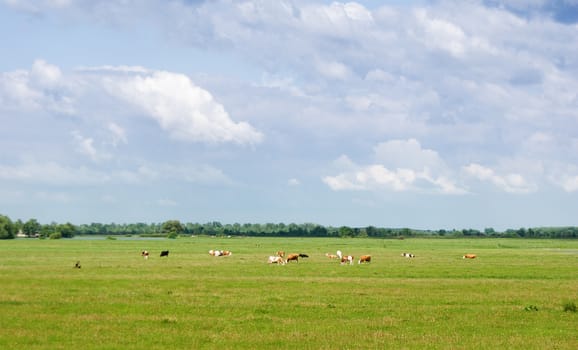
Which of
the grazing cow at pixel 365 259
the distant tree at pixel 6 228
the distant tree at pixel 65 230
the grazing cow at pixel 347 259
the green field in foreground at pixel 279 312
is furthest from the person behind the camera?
the distant tree at pixel 65 230

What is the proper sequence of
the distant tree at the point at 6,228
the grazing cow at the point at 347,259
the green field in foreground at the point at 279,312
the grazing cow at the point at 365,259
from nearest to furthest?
the green field in foreground at the point at 279,312 < the grazing cow at the point at 347,259 < the grazing cow at the point at 365,259 < the distant tree at the point at 6,228

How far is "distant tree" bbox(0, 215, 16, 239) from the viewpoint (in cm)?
16050

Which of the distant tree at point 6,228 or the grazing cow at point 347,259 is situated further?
the distant tree at point 6,228

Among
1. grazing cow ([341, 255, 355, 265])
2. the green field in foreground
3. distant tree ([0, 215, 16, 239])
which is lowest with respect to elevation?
the green field in foreground

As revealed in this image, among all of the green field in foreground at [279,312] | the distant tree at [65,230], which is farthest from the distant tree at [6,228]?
the green field in foreground at [279,312]

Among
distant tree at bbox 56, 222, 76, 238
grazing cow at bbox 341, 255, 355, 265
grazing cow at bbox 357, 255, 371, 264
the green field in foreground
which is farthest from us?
distant tree at bbox 56, 222, 76, 238

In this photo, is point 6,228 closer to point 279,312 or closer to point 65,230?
point 65,230

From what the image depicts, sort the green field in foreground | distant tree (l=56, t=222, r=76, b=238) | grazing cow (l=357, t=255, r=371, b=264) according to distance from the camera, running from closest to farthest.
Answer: the green field in foreground < grazing cow (l=357, t=255, r=371, b=264) < distant tree (l=56, t=222, r=76, b=238)

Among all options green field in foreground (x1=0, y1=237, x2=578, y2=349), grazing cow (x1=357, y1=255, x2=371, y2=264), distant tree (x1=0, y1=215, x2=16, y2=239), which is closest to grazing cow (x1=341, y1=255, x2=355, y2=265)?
grazing cow (x1=357, y1=255, x2=371, y2=264)

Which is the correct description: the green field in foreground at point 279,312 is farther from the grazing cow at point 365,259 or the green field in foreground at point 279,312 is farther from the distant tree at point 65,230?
the distant tree at point 65,230

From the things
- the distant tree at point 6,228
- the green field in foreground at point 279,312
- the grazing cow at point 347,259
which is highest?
the distant tree at point 6,228

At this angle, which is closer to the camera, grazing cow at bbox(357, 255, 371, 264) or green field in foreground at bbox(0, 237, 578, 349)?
green field in foreground at bbox(0, 237, 578, 349)

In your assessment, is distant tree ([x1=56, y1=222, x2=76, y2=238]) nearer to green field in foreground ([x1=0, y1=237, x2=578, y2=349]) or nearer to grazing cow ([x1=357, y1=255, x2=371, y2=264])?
grazing cow ([x1=357, y1=255, x2=371, y2=264])

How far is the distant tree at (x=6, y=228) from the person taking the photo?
16050 cm
